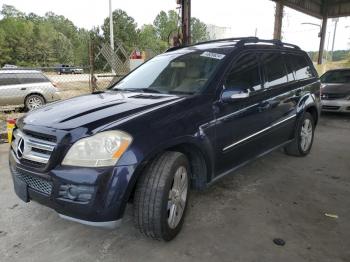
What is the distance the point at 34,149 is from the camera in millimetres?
2674

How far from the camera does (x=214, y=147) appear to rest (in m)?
3.22

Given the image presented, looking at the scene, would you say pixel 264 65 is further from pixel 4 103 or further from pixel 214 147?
pixel 4 103

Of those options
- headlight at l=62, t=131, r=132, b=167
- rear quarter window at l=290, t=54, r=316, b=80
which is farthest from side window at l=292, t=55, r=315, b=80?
headlight at l=62, t=131, r=132, b=167

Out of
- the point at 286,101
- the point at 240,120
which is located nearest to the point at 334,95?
the point at 286,101

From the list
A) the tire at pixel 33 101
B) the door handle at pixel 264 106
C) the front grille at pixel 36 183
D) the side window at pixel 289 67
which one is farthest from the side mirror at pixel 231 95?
the tire at pixel 33 101

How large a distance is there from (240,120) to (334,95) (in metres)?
6.89

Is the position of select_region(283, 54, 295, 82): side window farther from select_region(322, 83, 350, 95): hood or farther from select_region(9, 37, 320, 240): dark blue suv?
select_region(322, 83, 350, 95): hood

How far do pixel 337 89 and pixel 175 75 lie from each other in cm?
722

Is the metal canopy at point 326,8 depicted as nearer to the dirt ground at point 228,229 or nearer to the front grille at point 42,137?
the dirt ground at point 228,229

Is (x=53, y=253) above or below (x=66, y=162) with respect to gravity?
below

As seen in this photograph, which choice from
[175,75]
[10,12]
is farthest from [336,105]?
[10,12]

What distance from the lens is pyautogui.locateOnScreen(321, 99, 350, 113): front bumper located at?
29.8ft

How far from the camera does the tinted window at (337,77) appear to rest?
10.1m

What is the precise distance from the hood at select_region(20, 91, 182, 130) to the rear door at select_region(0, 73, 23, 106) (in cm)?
776
